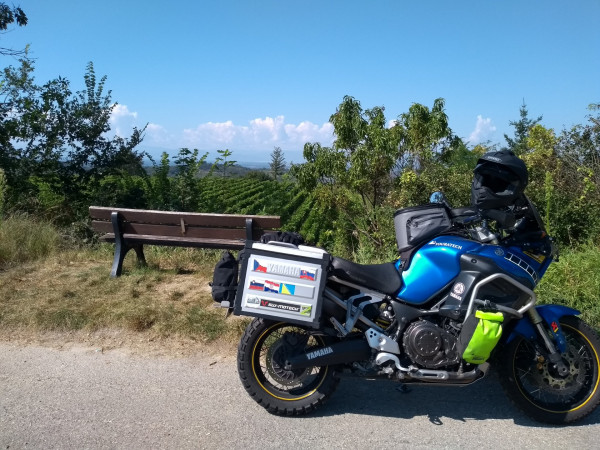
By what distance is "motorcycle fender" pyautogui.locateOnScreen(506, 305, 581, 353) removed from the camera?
339 centimetres

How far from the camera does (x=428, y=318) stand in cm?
342

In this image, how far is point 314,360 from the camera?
11.1 ft

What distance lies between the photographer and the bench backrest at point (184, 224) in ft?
19.5

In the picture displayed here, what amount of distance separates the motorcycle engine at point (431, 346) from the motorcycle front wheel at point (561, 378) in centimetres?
46

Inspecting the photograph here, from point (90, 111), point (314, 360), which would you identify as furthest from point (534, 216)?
point (90, 111)

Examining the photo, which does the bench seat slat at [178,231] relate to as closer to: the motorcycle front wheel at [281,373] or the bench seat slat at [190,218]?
the bench seat slat at [190,218]

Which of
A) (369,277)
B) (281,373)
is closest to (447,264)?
(369,277)

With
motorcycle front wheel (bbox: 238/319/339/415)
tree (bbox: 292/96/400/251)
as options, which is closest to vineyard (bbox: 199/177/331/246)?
tree (bbox: 292/96/400/251)

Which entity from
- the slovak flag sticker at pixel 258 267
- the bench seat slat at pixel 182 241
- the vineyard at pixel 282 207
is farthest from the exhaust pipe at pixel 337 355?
the vineyard at pixel 282 207

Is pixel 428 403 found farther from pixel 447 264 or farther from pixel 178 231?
pixel 178 231

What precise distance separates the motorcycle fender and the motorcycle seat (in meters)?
0.86

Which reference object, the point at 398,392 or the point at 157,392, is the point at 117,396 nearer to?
the point at 157,392

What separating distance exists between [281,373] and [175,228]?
126 inches

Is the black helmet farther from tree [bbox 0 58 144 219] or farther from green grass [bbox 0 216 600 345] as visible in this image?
tree [bbox 0 58 144 219]
